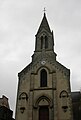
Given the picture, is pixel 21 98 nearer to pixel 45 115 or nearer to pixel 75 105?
pixel 45 115

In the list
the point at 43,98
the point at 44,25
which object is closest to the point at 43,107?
the point at 43,98

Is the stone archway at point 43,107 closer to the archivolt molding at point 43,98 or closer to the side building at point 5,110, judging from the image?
the archivolt molding at point 43,98

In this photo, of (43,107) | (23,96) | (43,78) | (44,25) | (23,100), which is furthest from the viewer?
(44,25)

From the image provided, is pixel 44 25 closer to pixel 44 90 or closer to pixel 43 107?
pixel 44 90

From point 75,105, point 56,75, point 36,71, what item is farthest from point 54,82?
point 75,105

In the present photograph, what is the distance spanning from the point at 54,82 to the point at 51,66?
3.00 metres

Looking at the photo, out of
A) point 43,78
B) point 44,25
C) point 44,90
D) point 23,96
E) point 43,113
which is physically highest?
point 44,25

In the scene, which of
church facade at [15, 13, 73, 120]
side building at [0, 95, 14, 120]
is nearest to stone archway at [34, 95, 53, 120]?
church facade at [15, 13, 73, 120]

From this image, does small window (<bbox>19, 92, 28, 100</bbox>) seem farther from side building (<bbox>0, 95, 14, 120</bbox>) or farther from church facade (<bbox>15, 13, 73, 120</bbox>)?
side building (<bbox>0, 95, 14, 120</bbox>)

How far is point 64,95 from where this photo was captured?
3556 cm

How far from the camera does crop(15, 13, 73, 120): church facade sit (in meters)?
34.9

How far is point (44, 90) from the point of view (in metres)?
36.5

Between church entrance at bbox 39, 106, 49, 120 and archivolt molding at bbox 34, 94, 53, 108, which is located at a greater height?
archivolt molding at bbox 34, 94, 53, 108

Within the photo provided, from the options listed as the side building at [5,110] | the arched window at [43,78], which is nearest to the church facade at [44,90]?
the arched window at [43,78]
